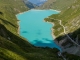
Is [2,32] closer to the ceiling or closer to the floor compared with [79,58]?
closer to the ceiling

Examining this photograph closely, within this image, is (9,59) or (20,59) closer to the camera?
(9,59)

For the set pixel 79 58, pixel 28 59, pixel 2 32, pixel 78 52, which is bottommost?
pixel 28 59

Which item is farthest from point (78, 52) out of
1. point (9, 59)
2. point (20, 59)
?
point (9, 59)

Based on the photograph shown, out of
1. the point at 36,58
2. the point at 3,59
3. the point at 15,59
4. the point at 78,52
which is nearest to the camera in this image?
the point at 3,59

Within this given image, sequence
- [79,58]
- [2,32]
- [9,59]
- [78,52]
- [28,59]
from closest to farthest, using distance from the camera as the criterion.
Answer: [9,59], [28,59], [79,58], [78,52], [2,32]

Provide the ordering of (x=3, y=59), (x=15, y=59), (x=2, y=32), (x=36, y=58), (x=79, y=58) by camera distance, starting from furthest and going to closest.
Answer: (x=2, y=32)
(x=79, y=58)
(x=36, y=58)
(x=15, y=59)
(x=3, y=59)

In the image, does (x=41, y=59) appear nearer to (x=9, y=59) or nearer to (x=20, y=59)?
(x=20, y=59)

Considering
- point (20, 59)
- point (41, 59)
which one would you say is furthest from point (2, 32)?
point (20, 59)

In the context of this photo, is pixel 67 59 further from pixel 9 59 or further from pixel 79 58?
pixel 9 59

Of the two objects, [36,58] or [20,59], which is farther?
[36,58]
